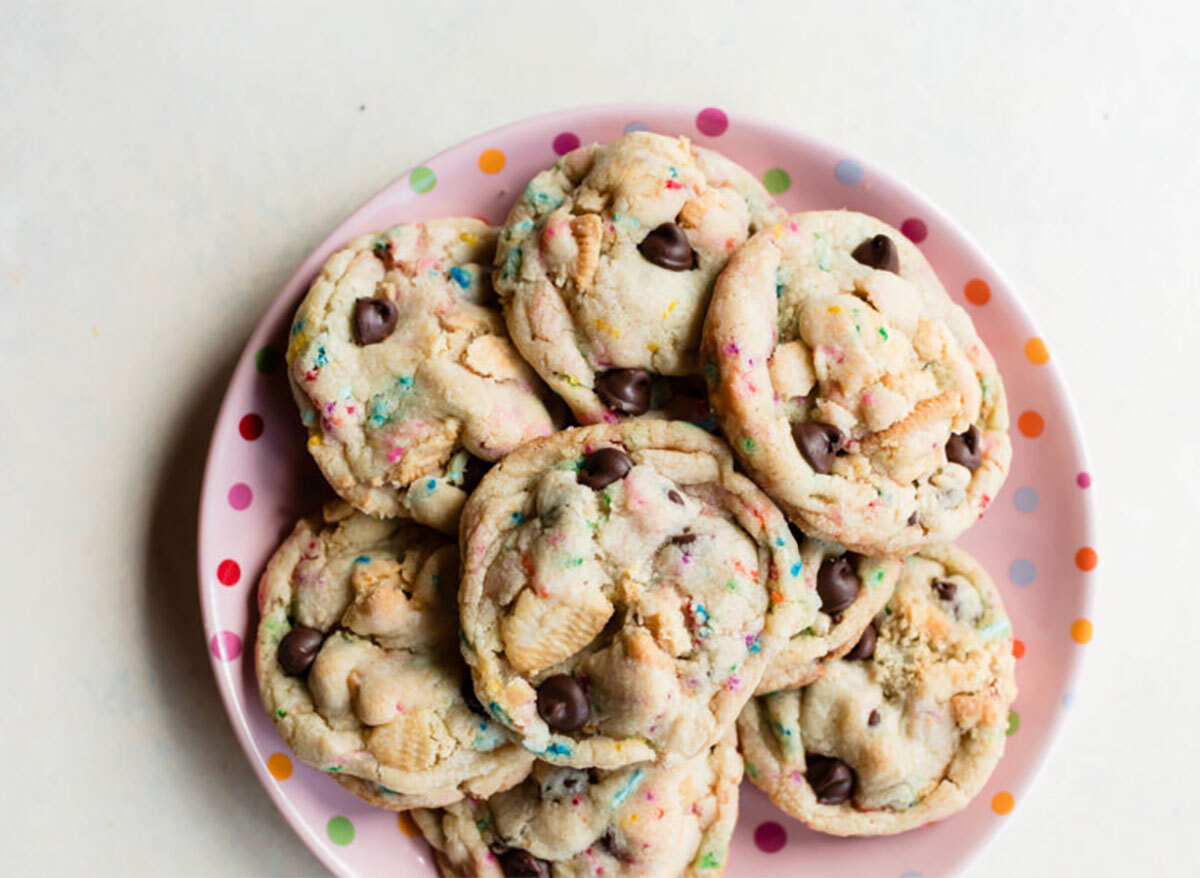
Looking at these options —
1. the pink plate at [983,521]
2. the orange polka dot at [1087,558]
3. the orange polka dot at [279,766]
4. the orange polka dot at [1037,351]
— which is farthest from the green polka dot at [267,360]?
the orange polka dot at [1087,558]

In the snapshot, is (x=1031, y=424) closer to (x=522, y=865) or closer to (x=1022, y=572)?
(x=1022, y=572)

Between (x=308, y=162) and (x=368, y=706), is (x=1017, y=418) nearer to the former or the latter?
(x=368, y=706)

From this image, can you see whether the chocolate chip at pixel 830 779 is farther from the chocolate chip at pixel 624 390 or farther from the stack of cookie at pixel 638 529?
the chocolate chip at pixel 624 390

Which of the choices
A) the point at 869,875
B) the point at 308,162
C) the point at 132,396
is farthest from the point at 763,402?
the point at 132,396

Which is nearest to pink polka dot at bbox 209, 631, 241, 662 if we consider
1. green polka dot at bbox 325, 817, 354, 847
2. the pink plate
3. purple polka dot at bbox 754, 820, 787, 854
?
the pink plate

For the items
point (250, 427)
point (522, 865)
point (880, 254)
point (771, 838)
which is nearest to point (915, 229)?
point (880, 254)

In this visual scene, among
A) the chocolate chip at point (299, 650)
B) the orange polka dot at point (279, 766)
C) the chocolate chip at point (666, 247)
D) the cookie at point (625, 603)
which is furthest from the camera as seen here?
the orange polka dot at point (279, 766)
